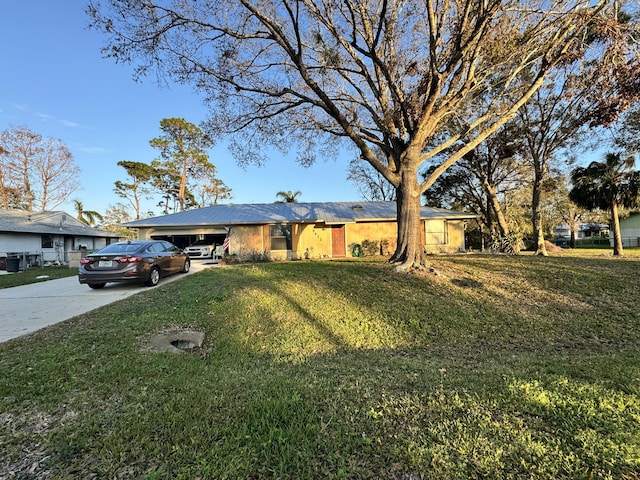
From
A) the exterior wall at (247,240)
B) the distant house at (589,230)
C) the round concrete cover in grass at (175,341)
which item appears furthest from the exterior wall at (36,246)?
the distant house at (589,230)

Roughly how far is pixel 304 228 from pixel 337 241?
6.65 ft

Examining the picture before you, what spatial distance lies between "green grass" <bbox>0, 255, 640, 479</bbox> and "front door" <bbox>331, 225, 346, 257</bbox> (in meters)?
11.4

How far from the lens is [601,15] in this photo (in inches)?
287

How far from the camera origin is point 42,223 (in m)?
22.6

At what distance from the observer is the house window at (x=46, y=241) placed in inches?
874

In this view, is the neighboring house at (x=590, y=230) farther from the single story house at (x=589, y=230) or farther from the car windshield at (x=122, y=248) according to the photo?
the car windshield at (x=122, y=248)

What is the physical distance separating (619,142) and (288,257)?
1625 cm

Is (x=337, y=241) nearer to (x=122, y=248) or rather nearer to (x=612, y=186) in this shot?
(x=122, y=248)

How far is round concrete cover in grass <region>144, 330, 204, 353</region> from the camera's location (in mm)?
4117

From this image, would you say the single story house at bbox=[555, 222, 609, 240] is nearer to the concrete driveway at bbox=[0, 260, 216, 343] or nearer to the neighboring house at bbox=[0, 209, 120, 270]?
the concrete driveway at bbox=[0, 260, 216, 343]

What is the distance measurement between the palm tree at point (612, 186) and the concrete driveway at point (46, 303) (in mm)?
20373

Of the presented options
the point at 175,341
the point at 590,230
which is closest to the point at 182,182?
the point at 175,341

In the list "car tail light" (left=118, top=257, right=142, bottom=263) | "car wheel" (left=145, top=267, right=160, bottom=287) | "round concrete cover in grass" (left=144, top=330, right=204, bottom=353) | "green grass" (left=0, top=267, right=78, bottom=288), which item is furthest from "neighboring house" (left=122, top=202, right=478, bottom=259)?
"round concrete cover in grass" (left=144, top=330, right=204, bottom=353)

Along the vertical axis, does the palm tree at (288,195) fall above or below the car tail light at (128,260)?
above
